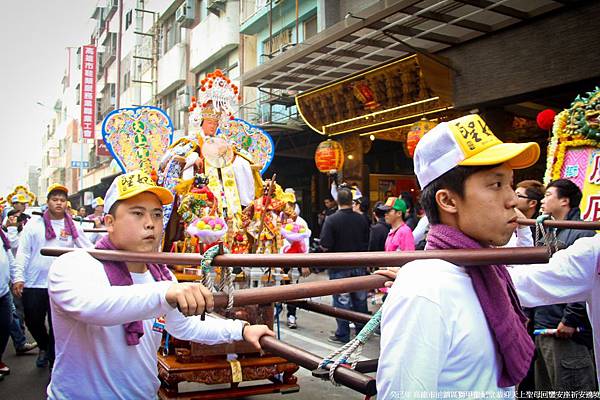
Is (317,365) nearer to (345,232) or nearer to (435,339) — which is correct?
(435,339)

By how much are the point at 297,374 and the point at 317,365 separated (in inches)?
172

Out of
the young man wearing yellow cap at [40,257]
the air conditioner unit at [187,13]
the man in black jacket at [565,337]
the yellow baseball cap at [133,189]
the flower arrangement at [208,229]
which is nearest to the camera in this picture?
the yellow baseball cap at [133,189]

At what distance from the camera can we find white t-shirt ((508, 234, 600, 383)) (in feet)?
7.28

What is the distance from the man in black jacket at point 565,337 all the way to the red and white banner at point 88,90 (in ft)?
83.1

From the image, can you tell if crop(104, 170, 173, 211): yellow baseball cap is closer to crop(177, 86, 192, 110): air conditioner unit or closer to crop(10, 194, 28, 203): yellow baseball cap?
crop(10, 194, 28, 203): yellow baseball cap

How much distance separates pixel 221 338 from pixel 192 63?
21.1m

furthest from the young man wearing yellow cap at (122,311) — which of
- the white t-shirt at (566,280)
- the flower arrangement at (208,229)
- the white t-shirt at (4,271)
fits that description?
the white t-shirt at (4,271)

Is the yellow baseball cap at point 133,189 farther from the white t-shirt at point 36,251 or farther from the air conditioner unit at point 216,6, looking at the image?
Result: the air conditioner unit at point 216,6

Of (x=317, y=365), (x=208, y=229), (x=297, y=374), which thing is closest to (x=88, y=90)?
(x=297, y=374)

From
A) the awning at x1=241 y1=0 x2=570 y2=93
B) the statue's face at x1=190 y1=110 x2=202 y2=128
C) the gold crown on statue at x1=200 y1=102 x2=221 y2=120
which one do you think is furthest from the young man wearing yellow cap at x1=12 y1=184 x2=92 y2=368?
the awning at x1=241 y1=0 x2=570 y2=93

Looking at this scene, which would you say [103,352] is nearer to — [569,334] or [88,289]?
[88,289]

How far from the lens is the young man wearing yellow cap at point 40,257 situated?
5.65m

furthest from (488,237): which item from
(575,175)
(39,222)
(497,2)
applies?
(497,2)

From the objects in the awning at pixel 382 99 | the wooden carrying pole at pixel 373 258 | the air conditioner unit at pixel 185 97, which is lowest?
the wooden carrying pole at pixel 373 258
